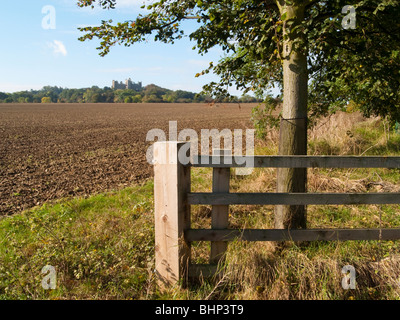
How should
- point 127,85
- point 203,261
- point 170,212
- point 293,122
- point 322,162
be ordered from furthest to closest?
point 127,85
point 293,122
point 203,261
point 322,162
point 170,212

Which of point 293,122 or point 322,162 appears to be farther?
point 293,122

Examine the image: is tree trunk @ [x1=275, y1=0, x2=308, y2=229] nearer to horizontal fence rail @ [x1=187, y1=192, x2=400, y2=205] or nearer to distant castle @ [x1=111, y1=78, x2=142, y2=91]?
horizontal fence rail @ [x1=187, y1=192, x2=400, y2=205]

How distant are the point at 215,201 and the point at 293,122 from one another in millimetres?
1522

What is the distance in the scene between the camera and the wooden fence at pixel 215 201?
301 centimetres

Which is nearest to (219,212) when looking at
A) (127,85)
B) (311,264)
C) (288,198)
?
(288,198)

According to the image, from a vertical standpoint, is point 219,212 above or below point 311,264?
above

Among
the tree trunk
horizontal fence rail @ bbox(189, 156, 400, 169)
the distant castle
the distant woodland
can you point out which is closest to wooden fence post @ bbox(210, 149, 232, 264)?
horizontal fence rail @ bbox(189, 156, 400, 169)

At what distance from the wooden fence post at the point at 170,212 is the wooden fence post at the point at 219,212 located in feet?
0.84

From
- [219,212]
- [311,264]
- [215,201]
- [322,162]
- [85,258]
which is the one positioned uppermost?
[322,162]

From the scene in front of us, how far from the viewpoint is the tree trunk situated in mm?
3824

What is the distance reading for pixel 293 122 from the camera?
390 cm

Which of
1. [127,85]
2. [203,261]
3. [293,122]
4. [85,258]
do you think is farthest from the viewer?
[127,85]

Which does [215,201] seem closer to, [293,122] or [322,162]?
[322,162]
